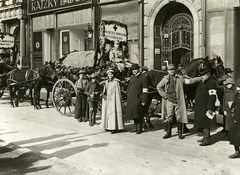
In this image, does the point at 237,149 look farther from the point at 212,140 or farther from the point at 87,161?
the point at 87,161

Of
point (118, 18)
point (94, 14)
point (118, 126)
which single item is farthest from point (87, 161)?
point (94, 14)

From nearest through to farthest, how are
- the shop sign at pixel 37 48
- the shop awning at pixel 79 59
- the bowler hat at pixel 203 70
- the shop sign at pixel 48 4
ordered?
the bowler hat at pixel 203 70
the shop awning at pixel 79 59
the shop sign at pixel 48 4
the shop sign at pixel 37 48

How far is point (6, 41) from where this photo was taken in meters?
15.4

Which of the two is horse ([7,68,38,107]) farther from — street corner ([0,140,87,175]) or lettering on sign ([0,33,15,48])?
street corner ([0,140,87,175])

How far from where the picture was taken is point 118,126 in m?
8.06

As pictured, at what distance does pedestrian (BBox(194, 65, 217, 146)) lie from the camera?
6.63 metres

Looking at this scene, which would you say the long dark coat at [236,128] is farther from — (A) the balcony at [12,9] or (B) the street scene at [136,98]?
(A) the balcony at [12,9]

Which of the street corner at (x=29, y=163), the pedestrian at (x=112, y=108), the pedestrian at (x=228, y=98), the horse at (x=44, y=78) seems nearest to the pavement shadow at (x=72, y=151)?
the street corner at (x=29, y=163)

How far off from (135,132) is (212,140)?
6.39 feet

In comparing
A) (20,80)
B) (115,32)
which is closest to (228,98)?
(115,32)

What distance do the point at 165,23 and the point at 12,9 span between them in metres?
13.7

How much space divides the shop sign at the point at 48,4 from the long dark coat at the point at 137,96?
1255 centimetres

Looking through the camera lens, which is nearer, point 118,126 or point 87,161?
point 87,161

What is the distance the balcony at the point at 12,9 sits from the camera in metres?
24.3
